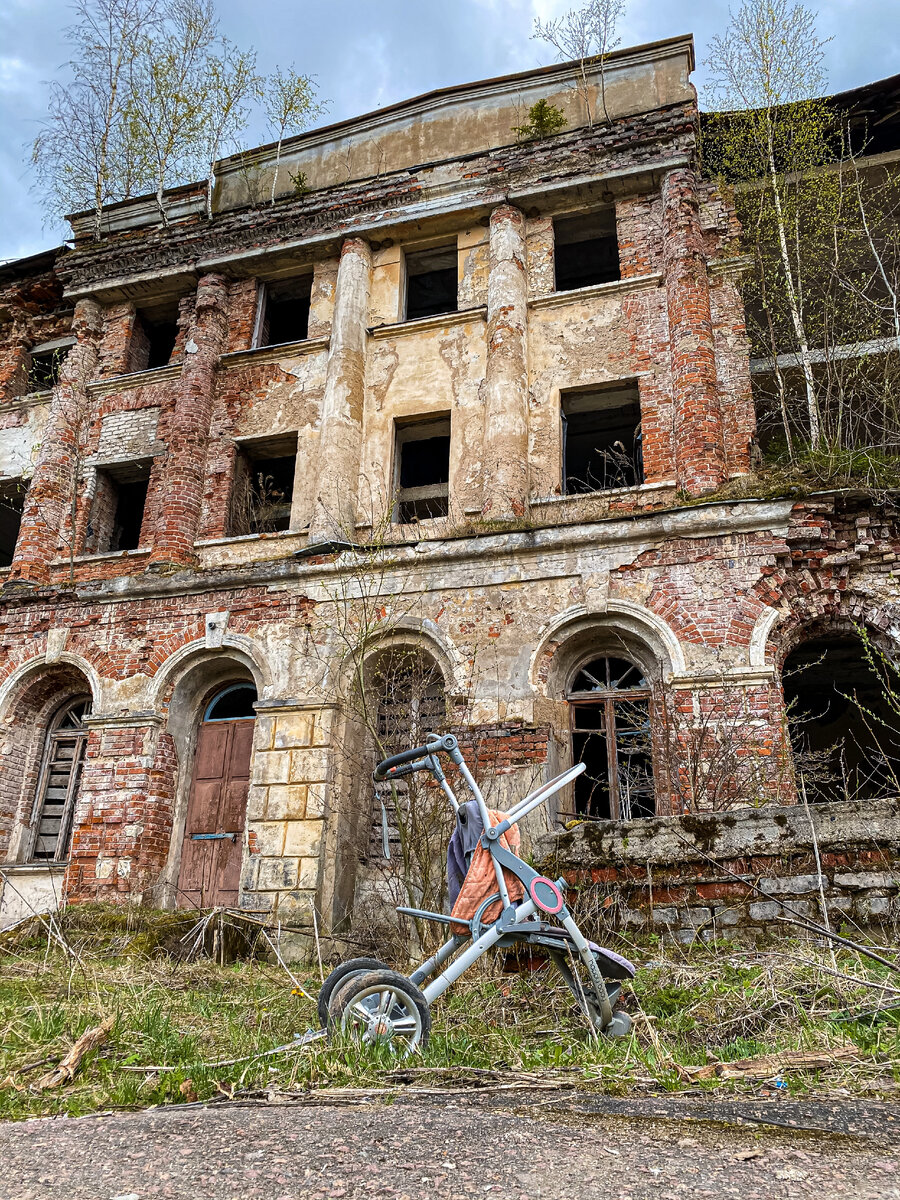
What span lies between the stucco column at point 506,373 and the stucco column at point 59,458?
259 inches

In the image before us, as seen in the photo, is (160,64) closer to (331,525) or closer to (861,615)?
(331,525)

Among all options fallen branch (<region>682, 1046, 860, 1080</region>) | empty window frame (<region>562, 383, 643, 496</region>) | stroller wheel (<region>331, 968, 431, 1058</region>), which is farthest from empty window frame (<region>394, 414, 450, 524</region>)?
fallen branch (<region>682, 1046, 860, 1080</region>)

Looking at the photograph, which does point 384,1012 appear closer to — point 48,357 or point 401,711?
point 401,711

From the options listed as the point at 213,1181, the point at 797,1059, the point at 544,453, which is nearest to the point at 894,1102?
the point at 797,1059

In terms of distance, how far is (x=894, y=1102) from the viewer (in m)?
2.81

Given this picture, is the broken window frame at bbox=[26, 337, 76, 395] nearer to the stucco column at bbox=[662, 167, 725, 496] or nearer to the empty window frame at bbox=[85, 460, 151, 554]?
the empty window frame at bbox=[85, 460, 151, 554]

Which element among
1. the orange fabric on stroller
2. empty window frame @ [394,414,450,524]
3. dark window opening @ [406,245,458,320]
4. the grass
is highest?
dark window opening @ [406,245,458,320]

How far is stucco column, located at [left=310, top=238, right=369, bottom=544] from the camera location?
38.3ft

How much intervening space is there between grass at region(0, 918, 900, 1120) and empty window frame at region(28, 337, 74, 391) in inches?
492

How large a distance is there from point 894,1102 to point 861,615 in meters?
7.29

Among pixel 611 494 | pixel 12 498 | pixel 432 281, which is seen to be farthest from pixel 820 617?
pixel 12 498

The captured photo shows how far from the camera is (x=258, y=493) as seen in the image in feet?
43.9

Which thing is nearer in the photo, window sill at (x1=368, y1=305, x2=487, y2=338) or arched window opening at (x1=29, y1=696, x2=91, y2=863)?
arched window opening at (x1=29, y1=696, x2=91, y2=863)

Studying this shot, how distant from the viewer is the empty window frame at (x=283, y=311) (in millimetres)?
14281
